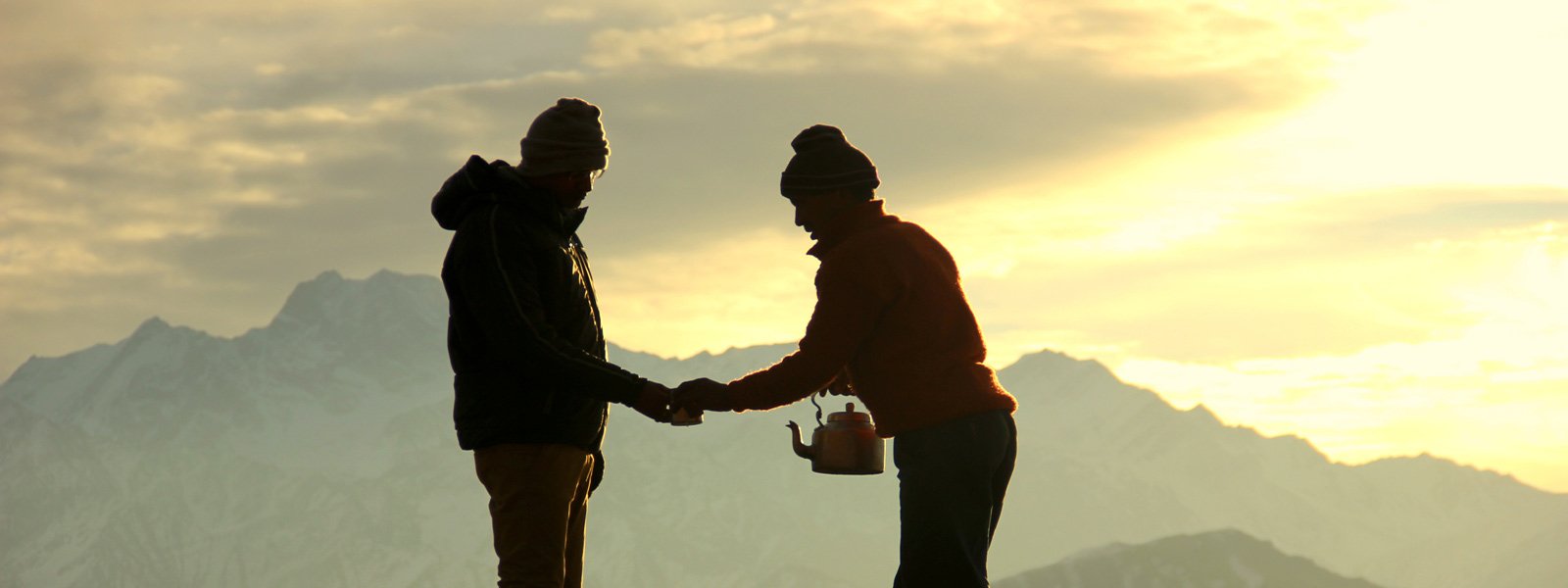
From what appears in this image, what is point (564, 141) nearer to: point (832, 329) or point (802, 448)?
point (832, 329)

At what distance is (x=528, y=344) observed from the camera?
836cm

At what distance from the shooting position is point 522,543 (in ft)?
27.5

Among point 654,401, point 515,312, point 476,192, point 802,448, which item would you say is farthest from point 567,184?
point 802,448

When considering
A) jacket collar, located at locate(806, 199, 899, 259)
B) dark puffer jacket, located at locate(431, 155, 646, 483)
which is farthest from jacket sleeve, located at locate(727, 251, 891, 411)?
dark puffer jacket, located at locate(431, 155, 646, 483)

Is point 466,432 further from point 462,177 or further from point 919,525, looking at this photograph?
point 919,525

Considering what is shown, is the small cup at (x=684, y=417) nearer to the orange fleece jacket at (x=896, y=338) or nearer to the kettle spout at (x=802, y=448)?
the orange fleece jacket at (x=896, y=338)

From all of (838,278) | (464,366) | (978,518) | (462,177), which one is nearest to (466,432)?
(464,366)

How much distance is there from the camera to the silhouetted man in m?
8.48

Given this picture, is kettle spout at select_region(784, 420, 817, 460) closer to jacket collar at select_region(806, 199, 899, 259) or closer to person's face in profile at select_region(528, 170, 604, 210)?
jacket collar at select_region(806, 199, 899, 259)

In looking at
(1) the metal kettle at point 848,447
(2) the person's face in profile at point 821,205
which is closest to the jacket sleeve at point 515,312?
(2) the person's face in profile at point 821,205

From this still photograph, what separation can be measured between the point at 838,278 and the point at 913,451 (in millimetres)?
970

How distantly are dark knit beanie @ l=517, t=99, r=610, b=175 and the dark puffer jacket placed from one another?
0.14 metres

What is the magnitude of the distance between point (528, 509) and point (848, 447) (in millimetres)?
2208

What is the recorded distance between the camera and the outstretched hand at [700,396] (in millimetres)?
9102
